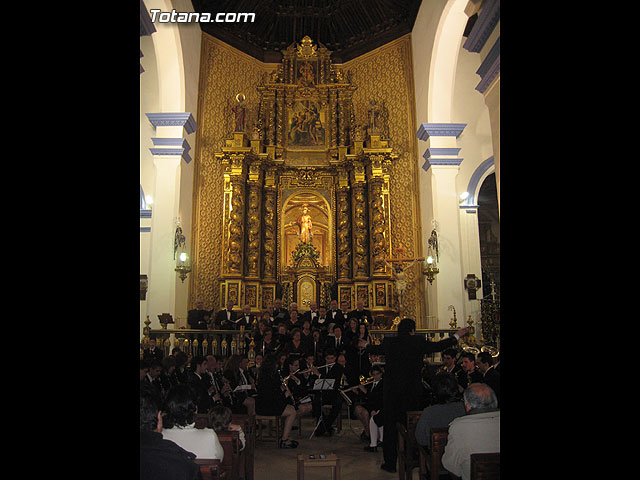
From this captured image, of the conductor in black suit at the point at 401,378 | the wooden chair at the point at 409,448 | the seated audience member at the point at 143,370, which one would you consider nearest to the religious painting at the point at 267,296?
the seated audience member at the point at 143,370

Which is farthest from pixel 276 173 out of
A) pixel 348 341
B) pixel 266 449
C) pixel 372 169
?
pixel 266 449

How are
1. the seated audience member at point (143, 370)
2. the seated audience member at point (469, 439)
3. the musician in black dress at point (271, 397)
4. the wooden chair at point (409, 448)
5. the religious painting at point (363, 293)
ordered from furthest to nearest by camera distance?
the religious painting at point (363, 293) < the musician in black dress at point (271, 397) < the seated audience member at point (143, 370) < the wooden chair at point (409, 448) < the seated audience member at point (469, 439)

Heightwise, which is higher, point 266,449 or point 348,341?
point 348,341

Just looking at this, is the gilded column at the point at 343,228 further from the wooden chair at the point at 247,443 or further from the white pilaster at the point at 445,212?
→ the wooden chair at the point at 247,443

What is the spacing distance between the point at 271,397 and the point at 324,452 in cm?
102

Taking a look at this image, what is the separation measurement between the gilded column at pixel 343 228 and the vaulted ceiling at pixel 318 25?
15.6 feet

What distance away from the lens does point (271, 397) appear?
7027mm

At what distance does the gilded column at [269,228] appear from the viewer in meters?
15.4

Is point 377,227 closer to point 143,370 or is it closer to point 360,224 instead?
point 360,224

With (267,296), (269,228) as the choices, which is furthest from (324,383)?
(269,228)

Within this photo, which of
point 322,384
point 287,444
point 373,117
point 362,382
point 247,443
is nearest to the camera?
point 247,443
